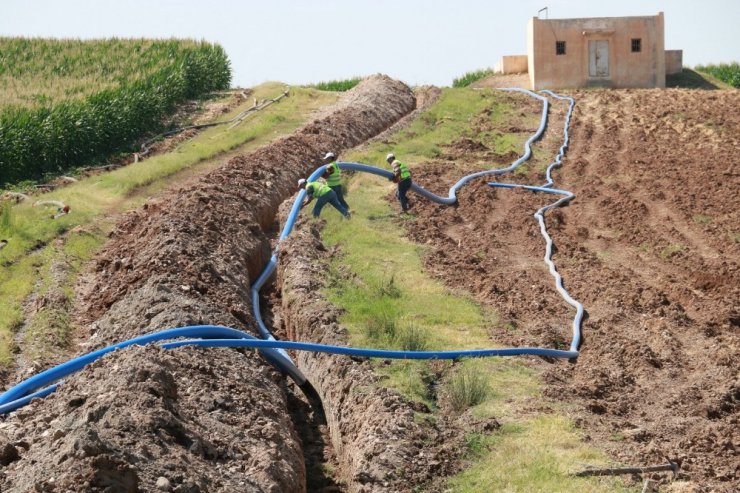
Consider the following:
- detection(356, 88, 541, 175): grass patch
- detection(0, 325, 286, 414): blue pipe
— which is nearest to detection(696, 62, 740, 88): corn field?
detection(356, 88, 541, 175): grass patch

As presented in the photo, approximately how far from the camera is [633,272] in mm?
16328

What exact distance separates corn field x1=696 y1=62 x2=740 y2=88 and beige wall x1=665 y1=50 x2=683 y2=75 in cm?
279

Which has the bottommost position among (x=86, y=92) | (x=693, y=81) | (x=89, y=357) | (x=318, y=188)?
(x=89, y=357)

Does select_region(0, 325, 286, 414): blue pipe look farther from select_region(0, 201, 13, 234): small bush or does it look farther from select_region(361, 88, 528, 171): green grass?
select_region(361, 88, 528, 171): green grass

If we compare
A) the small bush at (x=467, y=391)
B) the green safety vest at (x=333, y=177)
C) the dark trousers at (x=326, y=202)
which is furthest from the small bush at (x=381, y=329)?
the green safety vest at (x=333, y=177)

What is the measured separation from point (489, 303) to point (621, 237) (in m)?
4.50

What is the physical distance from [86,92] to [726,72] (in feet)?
94.0

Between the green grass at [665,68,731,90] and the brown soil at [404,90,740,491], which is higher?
the green grass at [665,68,731,90]

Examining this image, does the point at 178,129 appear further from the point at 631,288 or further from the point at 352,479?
the point at 352,479

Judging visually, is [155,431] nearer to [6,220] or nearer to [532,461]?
[532,461]

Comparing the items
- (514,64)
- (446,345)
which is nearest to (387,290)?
(446,345)

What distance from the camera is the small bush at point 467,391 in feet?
36.1

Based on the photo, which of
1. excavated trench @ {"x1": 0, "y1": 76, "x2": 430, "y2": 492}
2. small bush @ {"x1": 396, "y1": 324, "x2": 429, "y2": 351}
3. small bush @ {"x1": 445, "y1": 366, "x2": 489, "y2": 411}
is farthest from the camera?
small bush @ {"x1": 396, "y1": 324, "x2": 429, "y2": 351}

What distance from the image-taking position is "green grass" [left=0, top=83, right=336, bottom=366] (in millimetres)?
16031
